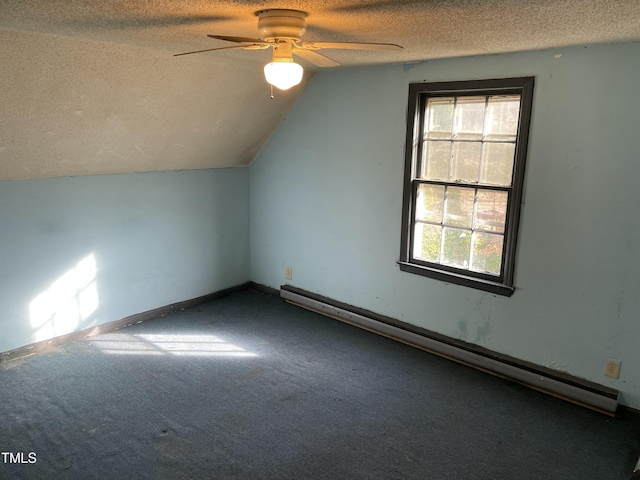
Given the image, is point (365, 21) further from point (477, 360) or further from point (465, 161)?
point (477, 360)

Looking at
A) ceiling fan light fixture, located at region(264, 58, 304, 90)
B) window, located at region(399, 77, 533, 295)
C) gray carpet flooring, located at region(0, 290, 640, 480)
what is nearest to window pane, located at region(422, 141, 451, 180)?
window, located at region(399, 77, 533, 295)

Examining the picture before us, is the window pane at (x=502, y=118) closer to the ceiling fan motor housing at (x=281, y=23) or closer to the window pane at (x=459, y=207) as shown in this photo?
the window pane at (x=459, y=207)

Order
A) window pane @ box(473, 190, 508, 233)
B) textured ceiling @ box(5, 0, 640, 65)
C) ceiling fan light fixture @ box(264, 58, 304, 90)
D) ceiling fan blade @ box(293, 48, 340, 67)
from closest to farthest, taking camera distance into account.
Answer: textured ceiling @ box(5, 0, 640, 65) → ceiling fan light fixture @ box(264, 58, 304, 90) → ceiling fan blade @ box(293, 48, 340, 67) → window pane @ box(473, 190, 508, 233)

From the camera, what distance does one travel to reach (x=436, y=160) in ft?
12.1

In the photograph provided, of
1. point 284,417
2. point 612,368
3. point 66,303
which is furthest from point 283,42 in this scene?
point 66,303

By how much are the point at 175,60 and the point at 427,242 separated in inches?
89.1

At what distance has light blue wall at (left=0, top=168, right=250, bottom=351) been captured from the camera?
3.60 m

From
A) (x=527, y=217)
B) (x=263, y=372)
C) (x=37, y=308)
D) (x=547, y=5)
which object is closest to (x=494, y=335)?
(x=527, y=217)

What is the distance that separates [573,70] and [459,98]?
0.75 metres

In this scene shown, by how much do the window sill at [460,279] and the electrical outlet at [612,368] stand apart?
0.72 m

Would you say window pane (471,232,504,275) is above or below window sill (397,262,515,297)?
above

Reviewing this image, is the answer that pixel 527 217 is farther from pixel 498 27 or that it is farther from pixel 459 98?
pixel 498 27

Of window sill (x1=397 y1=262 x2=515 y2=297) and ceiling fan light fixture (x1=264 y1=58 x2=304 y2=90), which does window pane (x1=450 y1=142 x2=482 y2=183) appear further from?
ceiling fan light fixture (x1=264 y1=58 x2=304 y2=90)

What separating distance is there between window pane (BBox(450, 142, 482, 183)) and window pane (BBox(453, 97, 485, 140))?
0.06m
